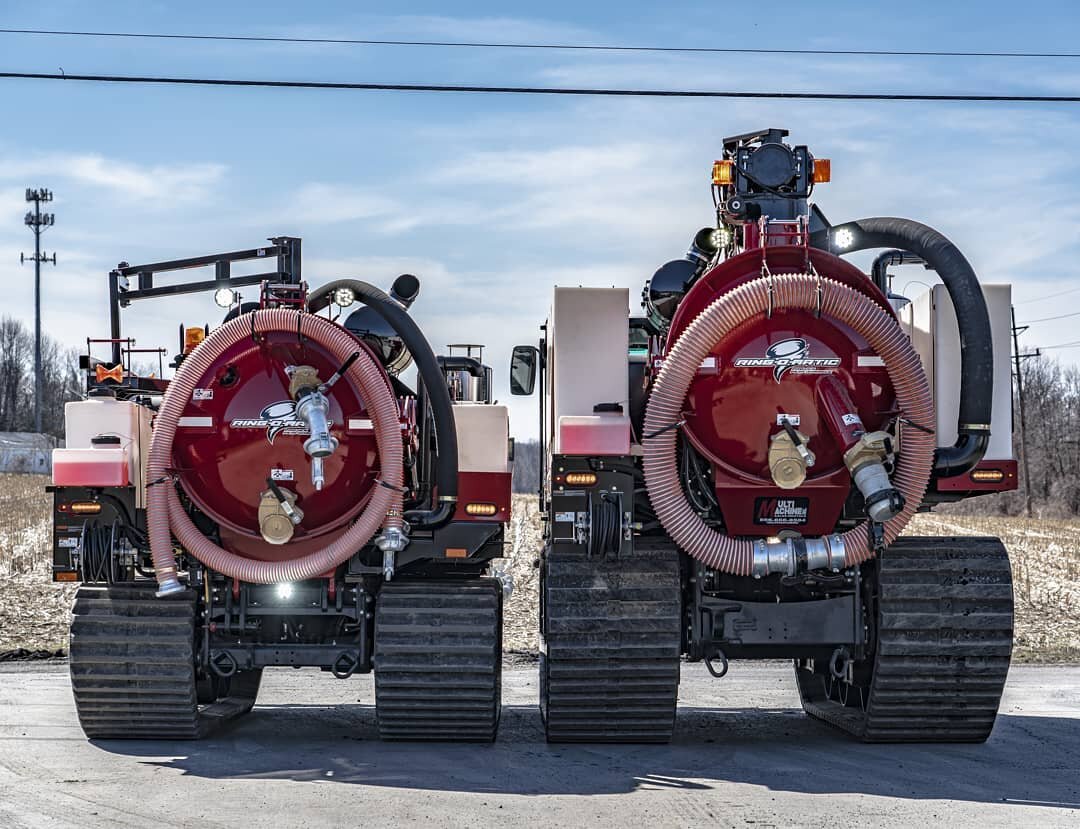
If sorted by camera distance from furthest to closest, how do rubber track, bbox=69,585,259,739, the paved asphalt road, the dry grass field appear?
the dry grass field
rubber track, bbox=69,585,259,739
the paved asphalt road

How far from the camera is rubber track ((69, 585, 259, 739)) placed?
378 inches

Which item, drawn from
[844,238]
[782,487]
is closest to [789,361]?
[782,487]

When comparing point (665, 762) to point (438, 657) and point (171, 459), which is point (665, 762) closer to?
point (438, 657)

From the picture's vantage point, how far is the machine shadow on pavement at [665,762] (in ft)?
27.7

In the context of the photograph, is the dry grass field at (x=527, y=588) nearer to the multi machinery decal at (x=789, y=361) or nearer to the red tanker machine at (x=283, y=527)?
the red tanker machine at (x=283, y=527)

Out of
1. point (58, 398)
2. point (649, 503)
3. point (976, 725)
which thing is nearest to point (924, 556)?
point (976, 725)

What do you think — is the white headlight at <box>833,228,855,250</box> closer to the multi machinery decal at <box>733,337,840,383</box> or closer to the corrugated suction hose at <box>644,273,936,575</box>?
the corrugated suction hose at <box>644,273,936,575</box>

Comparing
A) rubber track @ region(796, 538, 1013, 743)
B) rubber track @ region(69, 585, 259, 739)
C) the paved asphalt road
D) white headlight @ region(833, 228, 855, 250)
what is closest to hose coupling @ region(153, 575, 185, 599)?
rubber track @ region(69, 585, 259, 739)

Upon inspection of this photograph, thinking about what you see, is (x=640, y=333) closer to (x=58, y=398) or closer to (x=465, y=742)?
(x=465, y=742)

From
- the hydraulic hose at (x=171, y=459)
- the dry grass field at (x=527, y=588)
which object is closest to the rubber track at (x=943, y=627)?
the hydraulic hose at (x=171, y=459)

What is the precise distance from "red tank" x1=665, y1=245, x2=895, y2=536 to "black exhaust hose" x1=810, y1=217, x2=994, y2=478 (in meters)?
0.46

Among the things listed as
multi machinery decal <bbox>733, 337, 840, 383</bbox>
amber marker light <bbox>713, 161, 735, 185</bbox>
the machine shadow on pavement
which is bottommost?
the machine shadow on pavement

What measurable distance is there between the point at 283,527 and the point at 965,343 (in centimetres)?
463

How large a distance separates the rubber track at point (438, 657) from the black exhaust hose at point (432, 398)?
0.49m
